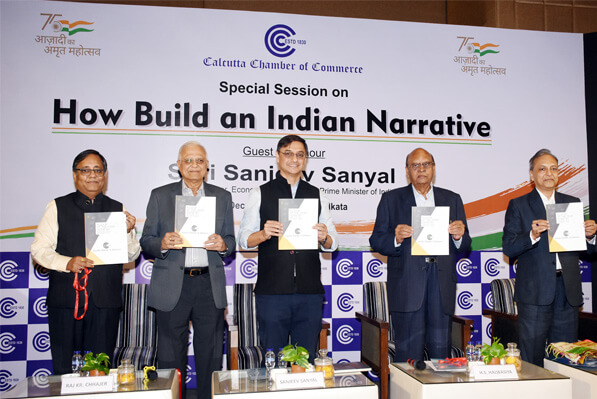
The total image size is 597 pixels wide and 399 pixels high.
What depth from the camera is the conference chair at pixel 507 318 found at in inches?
160

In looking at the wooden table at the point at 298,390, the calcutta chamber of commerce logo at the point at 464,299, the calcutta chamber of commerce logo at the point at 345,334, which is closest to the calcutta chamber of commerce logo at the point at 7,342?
the wooden table at the point at 298,390

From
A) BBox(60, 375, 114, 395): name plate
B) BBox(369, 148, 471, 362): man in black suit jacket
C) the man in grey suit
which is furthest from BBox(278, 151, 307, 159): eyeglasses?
BBox(60, 375, 114, 395): name plate

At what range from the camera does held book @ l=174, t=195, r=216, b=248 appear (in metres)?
3.12

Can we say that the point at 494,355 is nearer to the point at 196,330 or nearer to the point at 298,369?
the point at 298,369

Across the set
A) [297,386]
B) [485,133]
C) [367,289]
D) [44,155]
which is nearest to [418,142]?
[485,133]

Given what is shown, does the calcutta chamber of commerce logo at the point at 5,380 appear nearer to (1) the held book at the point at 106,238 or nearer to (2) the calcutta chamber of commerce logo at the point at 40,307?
(2) the calcutta chamber of commerce logo at the point at 40,307

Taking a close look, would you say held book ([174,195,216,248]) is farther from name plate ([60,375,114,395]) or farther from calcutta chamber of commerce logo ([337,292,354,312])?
calcutta chamber of commerce logo ([337,292,354,312])

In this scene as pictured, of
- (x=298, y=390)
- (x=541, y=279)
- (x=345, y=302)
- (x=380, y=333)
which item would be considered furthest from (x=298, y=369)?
(x=345, y=302)

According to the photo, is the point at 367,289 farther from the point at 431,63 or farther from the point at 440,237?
the point at 431,63

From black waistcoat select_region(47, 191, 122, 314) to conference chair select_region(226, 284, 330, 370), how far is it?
888mm

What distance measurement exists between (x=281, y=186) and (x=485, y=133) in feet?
8.11

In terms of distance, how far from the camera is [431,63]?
4.88 metres

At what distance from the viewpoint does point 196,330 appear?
3.28 meters

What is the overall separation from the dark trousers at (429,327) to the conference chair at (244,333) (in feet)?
2.18
